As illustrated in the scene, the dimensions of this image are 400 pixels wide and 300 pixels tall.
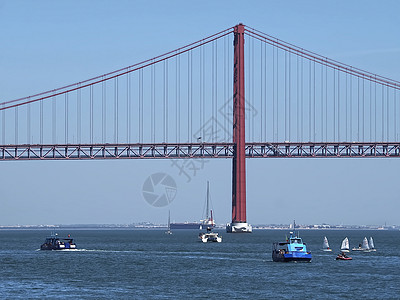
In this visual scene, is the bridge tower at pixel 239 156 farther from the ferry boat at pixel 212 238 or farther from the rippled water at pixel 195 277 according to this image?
the rippled water at pixel 195 277

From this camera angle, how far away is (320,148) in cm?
14850

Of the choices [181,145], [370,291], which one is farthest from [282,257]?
[181,145]

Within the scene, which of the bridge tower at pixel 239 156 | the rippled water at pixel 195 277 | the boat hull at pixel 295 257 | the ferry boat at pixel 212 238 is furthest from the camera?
the bridge tower at pixel 239 156

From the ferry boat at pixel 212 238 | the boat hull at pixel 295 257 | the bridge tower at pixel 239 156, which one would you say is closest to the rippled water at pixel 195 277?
the boat hull at pixel 295 257

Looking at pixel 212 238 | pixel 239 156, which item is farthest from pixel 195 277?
pixel 239 156

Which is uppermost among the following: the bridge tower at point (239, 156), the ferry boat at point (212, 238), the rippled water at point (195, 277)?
the bridge tower at point (239, 156)

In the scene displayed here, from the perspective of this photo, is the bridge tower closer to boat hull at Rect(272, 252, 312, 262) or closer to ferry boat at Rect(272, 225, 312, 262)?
ferry boat at Rect(272, 225, 312, 262)

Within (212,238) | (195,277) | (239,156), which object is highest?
(239,156)

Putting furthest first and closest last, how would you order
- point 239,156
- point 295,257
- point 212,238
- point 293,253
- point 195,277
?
point 239,156
point 212,238
point 295,257
point 293,253
point 195,277

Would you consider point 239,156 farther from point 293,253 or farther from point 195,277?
point 195,277

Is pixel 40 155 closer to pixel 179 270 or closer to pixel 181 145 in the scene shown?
pixel 181 145

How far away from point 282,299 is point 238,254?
44849 millimetres

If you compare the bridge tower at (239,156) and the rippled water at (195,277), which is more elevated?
the bridge tower at (239,156)

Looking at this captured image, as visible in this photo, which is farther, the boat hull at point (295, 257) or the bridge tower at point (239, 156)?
the bridge tower at point (239, 156)
